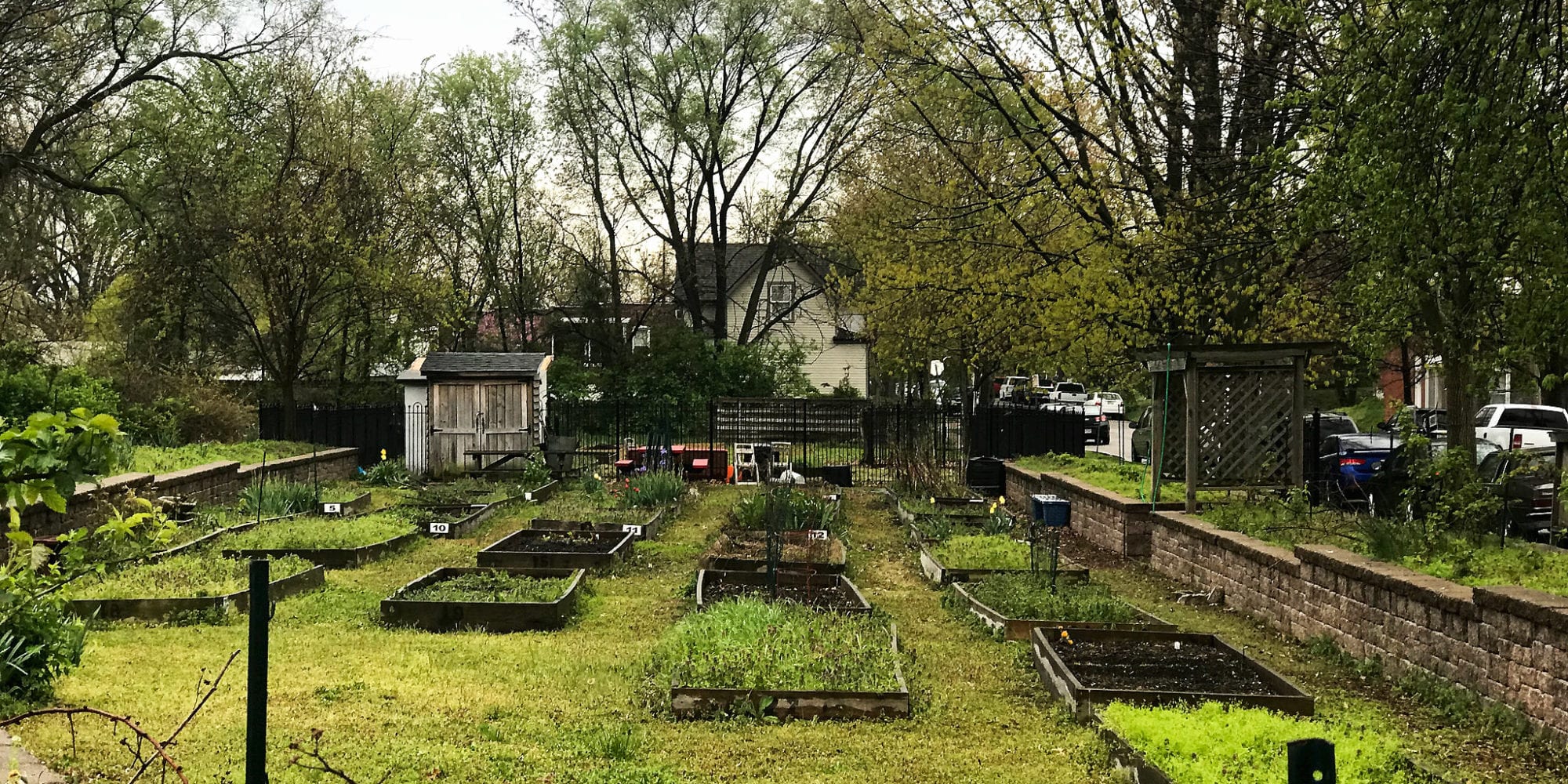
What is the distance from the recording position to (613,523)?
15.8 meters

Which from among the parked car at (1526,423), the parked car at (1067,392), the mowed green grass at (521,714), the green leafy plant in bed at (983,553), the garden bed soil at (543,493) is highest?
the parked car at (1067,392)

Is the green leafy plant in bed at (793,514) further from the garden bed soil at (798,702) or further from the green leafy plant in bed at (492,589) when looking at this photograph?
the garden bed soil at (798,702)

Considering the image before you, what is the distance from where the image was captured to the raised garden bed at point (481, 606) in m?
9.73

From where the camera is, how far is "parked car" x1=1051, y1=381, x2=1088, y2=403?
57.7m

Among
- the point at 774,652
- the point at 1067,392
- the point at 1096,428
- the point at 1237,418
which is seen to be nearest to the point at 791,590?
the point at 774,652

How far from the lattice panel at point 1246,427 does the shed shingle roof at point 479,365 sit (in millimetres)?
15580

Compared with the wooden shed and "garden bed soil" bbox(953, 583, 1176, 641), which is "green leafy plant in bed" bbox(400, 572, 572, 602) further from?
the wooden shed

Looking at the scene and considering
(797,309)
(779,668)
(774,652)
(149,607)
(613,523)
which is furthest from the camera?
(797,309)

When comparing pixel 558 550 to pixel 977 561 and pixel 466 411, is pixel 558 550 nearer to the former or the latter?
pixel 977 561

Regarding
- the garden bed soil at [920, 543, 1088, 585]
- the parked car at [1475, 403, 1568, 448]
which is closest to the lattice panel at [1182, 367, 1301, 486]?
the garden bed soil at [920, 543, 1088, 585]

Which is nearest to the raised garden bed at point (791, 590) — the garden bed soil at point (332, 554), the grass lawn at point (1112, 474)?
the garden bed soil at point (332, 554)

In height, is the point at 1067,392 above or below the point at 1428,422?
above

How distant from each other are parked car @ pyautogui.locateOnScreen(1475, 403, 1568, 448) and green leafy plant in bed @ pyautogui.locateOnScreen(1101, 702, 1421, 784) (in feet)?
69.4

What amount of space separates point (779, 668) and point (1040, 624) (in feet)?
8.73
